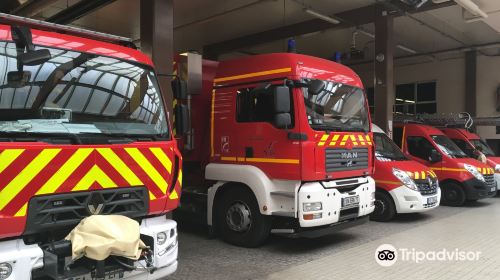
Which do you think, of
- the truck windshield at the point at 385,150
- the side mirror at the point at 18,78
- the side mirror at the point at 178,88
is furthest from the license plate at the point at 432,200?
the side mirror at the point at 18,78

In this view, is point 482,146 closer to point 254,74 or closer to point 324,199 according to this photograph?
point 324,199

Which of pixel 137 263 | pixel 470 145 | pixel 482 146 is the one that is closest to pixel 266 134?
pixel 137 263

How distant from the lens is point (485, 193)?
11.0 m

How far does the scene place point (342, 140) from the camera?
262 inches

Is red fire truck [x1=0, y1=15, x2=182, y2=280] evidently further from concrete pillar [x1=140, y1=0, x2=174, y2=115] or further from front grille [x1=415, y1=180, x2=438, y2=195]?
front grille [x1=415, y1=180, x2=438, y2=195]

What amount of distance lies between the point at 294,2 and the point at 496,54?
10.2 metres

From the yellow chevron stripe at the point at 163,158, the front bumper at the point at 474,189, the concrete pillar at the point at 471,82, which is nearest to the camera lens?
the yellow chevron stripe at the point at 163,158

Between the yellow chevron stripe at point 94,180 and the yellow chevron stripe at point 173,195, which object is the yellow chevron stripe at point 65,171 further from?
the yellow chevron stripe at point 173,195

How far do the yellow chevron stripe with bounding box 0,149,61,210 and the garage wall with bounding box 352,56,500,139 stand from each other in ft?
60.5

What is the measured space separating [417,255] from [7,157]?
541 centimetres

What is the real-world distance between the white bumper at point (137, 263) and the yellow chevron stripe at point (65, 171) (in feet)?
1.35

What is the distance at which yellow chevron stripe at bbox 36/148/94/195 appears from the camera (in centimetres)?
340

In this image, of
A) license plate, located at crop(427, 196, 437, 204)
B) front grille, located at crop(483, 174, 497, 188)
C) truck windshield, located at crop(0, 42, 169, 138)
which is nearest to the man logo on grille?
truck windshield, located at crop(0, 42, 169, 138)

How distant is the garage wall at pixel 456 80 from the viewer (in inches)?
714
